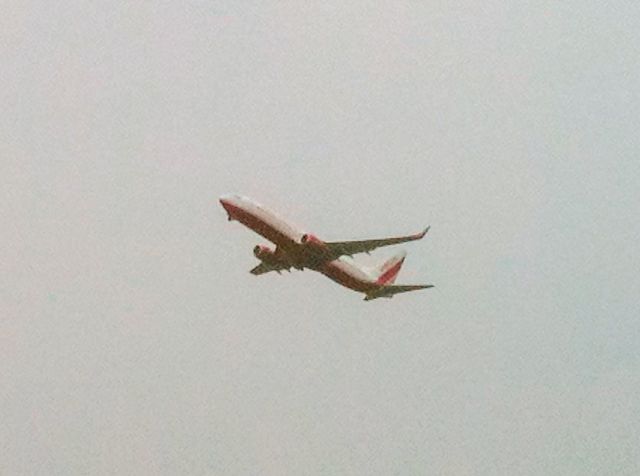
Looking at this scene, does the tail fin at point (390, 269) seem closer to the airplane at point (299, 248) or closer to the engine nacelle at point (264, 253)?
the airplane at point (299, 248)

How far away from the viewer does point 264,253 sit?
89.6 metres

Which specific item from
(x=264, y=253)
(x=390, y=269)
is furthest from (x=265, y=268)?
(x=390, y=269)

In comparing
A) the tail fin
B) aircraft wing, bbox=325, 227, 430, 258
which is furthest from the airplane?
the tail fin

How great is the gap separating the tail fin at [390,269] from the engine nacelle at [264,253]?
2028cm

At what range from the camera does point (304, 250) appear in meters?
84.9

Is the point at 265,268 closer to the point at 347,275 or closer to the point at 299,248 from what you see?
the point at 347,275

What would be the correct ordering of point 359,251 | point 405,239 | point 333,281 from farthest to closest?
point 333,281
point 359,251
point 405,239

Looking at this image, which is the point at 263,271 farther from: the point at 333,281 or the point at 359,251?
the point at 359,251

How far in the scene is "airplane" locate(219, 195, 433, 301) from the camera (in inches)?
3228

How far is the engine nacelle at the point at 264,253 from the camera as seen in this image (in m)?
A: 89.1

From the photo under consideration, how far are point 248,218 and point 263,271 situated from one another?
17.8 metres

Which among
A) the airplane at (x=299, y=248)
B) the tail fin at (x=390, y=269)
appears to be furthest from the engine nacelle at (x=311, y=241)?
the tail fin at (x=390, y=269)

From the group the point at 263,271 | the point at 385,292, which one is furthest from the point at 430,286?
the point at 263,271

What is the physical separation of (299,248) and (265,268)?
47.0ft
